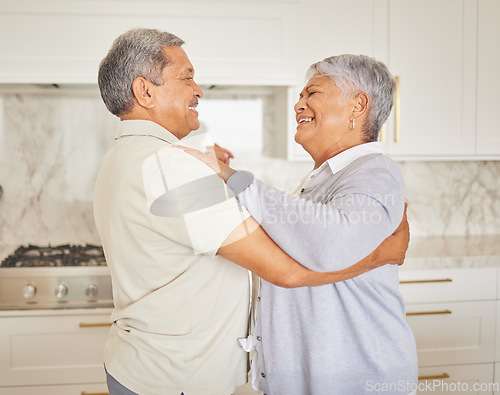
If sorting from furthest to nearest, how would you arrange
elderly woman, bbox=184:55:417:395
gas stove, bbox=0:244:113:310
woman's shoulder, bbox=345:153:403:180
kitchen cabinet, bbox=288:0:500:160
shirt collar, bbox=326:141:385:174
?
kitchen cabinet, bbox=288:0:500:160, gas stove, bbox=0:244:113:310, shirt collar, bbox=326:141:385:174, woman's shoulder, bbox=345:153:403:180, elderly woman, bbox=184:55:417:395

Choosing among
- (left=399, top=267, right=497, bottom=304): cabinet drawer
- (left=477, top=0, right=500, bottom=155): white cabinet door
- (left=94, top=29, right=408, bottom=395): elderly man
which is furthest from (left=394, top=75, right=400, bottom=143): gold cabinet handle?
(left=94, top=29, right=408, bottom=395): elderly man

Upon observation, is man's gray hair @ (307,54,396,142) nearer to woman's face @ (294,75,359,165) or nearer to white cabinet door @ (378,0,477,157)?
woman's face @ (294,75,359,165)

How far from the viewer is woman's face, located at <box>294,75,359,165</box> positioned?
52.1 inches

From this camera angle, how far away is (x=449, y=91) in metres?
2.54

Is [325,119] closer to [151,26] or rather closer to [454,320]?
[151,26]

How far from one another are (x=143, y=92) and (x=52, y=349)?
1368mm

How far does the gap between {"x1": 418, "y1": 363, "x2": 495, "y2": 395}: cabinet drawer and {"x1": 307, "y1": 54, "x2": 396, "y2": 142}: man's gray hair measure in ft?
4.93

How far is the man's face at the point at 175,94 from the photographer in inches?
49.5

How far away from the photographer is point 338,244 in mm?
1017


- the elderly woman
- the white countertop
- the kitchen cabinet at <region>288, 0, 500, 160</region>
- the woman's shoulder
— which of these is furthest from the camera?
the kitchen cabinet at <region>288, 0, 500, 160</region>

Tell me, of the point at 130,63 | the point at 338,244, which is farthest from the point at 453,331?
the point at 130,63

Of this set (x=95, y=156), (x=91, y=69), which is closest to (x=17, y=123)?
(x=95, y=156)

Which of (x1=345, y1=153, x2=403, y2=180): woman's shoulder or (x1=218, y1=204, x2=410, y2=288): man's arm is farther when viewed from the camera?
(x1=345, y1=153, x2=403, y2=180): woman's shoulder

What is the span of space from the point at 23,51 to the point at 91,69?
286 mm
